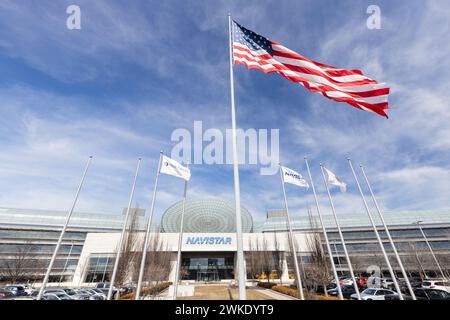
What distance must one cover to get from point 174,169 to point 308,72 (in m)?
11.3

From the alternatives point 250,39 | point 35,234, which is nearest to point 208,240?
point 250,39

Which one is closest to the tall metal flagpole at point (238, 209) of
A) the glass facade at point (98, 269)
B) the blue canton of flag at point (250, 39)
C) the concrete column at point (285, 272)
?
the blue canton of flag at point (250, 39)

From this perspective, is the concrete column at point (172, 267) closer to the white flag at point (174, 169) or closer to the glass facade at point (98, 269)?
the glass facade at point (98, 269)

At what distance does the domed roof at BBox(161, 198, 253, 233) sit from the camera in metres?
72.1

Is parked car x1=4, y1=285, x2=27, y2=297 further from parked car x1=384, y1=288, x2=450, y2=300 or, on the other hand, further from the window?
the window

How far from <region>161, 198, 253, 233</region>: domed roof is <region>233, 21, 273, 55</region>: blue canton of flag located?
218ft

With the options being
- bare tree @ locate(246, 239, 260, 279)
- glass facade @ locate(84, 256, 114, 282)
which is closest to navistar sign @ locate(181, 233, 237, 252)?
bare tree @ locate(246, 239, 260, 279)

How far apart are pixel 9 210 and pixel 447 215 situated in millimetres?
151422

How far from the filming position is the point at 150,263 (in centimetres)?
3002

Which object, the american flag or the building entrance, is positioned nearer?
the american flag

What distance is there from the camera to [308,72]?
10500 millimetres

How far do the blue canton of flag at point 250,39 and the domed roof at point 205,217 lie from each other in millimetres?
66398
